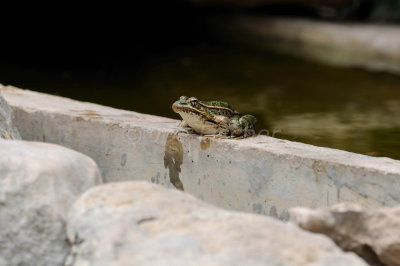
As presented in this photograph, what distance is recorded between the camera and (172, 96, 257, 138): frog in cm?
416

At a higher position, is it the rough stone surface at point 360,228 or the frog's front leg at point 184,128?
the frog's front leg at point 184,128

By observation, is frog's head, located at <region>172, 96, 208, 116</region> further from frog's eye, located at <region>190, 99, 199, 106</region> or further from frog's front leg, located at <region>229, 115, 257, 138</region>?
frog's front leg, located at <region>229, 115, 257, 138</region>

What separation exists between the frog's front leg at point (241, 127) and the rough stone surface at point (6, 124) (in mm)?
1472

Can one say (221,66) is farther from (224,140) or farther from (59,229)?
(59,229)

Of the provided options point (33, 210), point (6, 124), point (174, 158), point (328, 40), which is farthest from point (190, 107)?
point (328, 40)

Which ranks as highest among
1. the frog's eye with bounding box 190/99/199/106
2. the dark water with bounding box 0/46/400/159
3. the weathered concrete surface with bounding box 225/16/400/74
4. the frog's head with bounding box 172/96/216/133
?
the weathered concrete surface with bounding box 225/16/400/74

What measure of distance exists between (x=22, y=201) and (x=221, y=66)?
7.99 metres

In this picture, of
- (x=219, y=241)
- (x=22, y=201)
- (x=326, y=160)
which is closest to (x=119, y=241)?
(x=219, y=241)

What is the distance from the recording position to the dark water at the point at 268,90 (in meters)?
6.46

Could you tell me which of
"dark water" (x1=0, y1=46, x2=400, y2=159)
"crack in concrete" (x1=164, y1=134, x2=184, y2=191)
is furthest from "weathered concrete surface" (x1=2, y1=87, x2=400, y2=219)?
"dark water" (x1=0, y1=46, x2=400, y2=159)

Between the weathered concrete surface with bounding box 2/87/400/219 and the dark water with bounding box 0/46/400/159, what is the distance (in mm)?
1957

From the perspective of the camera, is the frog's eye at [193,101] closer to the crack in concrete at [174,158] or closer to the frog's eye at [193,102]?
the frog's eye at [193,102]

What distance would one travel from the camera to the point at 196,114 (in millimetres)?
4219

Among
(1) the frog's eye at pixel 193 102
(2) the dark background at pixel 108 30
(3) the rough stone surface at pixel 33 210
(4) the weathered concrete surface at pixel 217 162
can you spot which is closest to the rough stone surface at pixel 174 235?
(3) the rough stone surface at pixel 33 210
